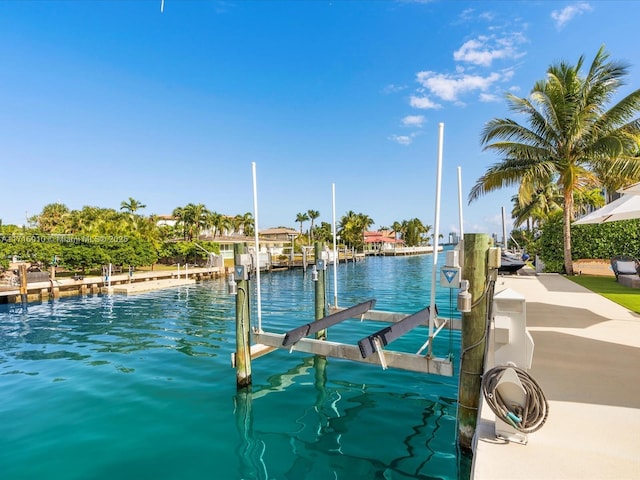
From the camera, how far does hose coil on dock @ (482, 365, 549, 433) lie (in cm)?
336

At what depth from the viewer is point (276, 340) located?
705 centimetres

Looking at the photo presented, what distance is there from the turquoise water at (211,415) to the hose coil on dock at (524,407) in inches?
62.9

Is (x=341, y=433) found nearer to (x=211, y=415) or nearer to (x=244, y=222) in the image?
(x=211, y=415)

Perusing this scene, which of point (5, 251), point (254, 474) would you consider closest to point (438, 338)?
point (254, 474)

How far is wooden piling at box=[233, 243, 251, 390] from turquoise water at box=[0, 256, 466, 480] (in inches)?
13.0

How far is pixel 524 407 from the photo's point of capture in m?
3.43

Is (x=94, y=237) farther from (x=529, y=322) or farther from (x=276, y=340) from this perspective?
(x=529, y=322)

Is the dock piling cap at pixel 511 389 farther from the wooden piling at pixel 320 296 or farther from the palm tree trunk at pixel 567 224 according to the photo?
the palm tree trunk at pixel 567 224

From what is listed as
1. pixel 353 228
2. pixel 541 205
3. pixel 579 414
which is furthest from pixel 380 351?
pixel 353 228

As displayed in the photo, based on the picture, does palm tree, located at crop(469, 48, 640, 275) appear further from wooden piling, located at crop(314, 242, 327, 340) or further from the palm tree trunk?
wooden piling, located at crop(314, 242, 327, 340)

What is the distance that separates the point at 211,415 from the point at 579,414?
547cm

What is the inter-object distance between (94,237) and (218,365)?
3179 centimetres

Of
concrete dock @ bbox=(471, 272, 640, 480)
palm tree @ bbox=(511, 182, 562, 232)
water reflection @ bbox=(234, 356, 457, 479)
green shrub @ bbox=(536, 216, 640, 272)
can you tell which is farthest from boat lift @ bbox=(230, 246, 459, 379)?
palm tree @ bbox=(511, 182, 562, 232)

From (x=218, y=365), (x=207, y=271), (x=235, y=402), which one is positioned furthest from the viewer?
(x=207, y=271)
